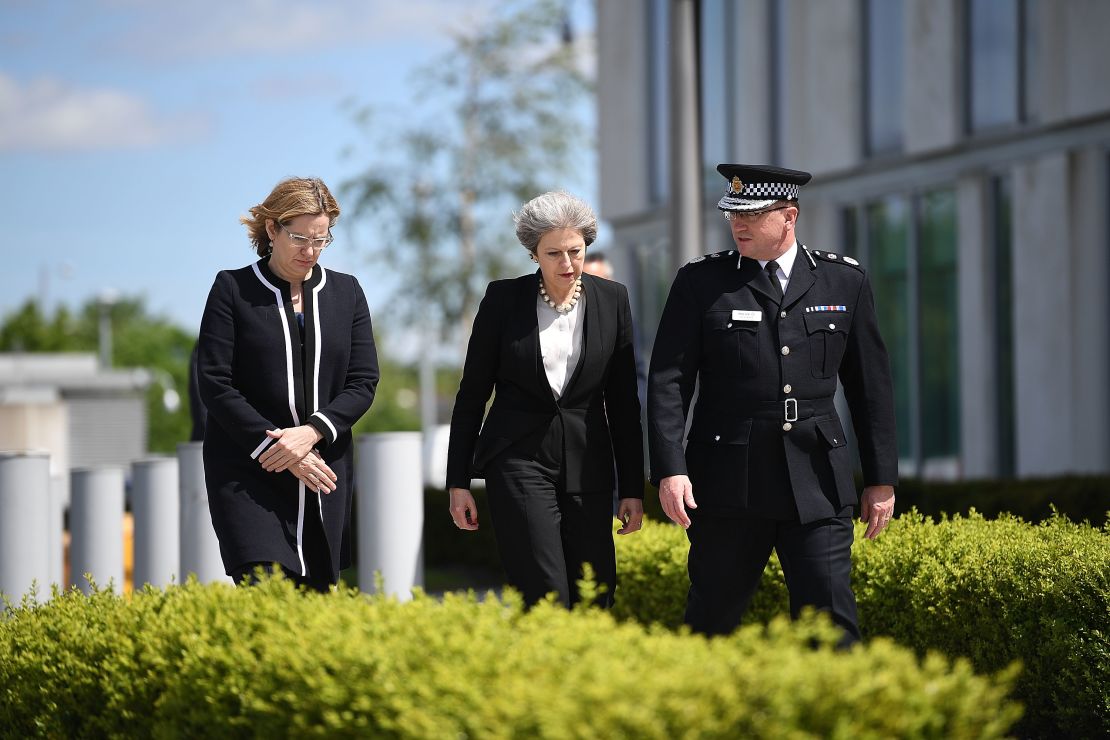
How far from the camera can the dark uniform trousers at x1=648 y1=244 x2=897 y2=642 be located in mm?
5098

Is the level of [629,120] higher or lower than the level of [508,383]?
higher

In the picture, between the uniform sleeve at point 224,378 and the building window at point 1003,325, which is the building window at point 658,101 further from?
the uniform sleeve at point 224,378

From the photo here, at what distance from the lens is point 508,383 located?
5484 mm

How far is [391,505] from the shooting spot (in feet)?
28.6

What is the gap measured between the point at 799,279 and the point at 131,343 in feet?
272

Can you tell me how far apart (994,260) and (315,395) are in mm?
11654

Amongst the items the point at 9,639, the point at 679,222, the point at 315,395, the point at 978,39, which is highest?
the point at 978,39

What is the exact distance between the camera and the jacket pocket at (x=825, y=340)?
5227mm

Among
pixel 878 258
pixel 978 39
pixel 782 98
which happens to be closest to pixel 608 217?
pixel 782 98

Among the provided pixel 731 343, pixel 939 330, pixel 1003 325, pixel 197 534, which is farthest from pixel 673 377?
pixel 939 330

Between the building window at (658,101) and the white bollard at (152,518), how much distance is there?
14340 mm

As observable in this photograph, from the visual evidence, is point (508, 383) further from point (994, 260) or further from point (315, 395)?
point (994, 260)

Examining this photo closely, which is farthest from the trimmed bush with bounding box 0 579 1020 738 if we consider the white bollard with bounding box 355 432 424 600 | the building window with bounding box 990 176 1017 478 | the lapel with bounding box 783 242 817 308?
the building window with bounding box 990 176 1017 478

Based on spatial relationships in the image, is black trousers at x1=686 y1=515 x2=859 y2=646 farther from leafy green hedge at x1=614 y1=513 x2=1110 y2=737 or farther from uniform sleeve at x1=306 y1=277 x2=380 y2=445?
uniform sleeve at x1=306 y1=277 x2=380 y2=445
